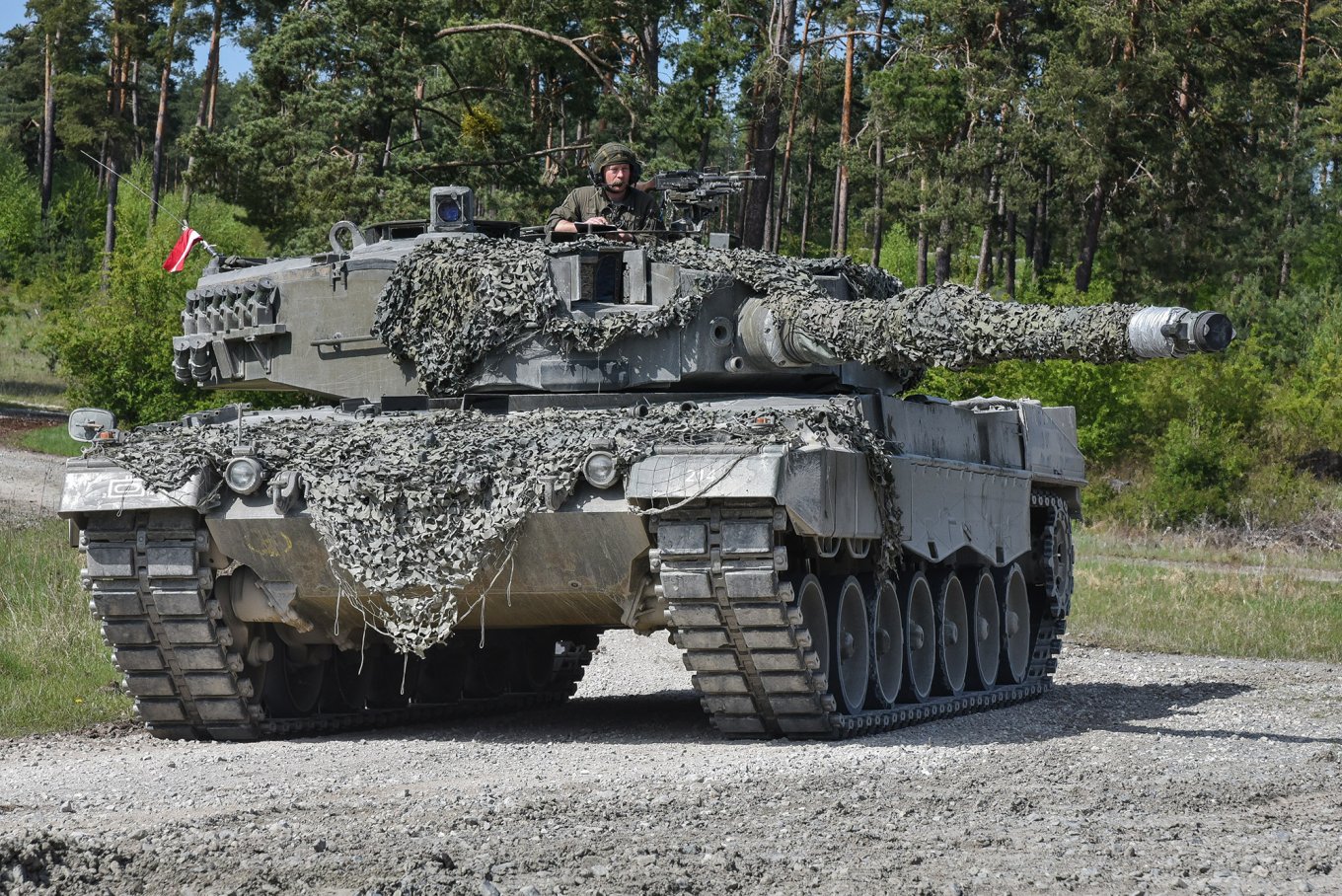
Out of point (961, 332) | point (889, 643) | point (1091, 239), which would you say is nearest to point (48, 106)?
point (1091, 239)

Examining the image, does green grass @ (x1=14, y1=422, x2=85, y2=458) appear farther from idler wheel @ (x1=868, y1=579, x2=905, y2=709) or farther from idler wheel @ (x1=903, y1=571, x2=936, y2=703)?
idler wheel @ (x1=868, y1=579, x2=905, y2=709)

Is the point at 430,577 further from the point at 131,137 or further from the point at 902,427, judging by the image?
the point at 131,137

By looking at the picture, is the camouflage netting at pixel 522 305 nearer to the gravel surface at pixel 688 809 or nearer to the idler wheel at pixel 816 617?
the idler wheel at pixel 816 617

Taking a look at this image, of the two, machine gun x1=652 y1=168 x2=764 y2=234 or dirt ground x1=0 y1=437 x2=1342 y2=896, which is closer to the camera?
dirt ground x1=0 y1=437 x2=1342 y2=896

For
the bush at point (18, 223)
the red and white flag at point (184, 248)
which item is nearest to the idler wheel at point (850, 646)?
the red and white flag at point (184, 248)

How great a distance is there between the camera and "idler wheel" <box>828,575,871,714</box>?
11422mm

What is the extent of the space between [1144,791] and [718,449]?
2811 millimetres

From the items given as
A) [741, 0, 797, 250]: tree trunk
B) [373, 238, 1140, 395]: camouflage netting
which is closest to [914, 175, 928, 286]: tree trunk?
[741, 0, 797, 250]: tree trunk

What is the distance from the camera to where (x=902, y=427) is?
12297 millimetres

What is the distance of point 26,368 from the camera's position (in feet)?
173

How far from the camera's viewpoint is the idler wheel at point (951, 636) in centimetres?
1359

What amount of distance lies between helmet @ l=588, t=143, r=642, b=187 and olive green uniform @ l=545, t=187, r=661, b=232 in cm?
9

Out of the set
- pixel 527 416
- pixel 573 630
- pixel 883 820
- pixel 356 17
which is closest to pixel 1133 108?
pixel 356 17

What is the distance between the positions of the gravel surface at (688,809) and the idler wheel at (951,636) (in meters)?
0.77
